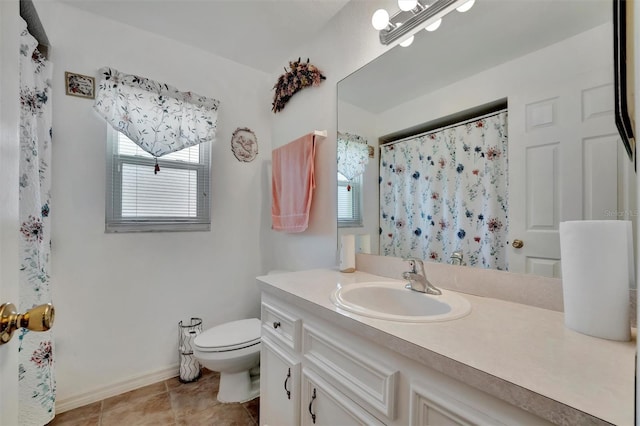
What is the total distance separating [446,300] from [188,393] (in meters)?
1.75

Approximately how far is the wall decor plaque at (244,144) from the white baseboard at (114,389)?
164cm

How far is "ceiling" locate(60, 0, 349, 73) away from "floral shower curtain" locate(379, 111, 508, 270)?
1.04m

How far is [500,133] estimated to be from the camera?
3.37ft

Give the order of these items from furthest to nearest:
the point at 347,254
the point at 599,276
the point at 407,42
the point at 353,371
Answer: the point at 347,254 < the point at 407,42 < the point at 353,371 < the point at 599,276

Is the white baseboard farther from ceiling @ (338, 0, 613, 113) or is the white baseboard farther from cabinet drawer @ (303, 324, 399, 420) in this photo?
ceiling @ (338, 0, 613, 113)

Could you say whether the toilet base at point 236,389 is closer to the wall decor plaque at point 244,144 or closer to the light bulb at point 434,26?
the wall decor plaque at point 244,144

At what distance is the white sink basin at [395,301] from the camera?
0.90 metres

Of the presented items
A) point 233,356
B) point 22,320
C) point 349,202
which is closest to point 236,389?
point 233,356

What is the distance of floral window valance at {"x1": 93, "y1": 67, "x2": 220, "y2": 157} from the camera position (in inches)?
67.5

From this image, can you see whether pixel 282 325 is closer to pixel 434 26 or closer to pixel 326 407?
pixel 326 407

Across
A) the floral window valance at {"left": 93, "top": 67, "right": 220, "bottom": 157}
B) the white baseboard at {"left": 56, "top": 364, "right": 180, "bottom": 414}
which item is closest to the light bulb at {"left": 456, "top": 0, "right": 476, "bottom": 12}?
the floral window valance at {"left": 93, "top": 67, "right": 220, "bottom": 157}

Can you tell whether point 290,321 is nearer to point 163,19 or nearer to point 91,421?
point 91,421

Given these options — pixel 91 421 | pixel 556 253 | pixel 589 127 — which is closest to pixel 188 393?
pixel 91 421

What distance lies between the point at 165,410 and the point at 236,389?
41cm
